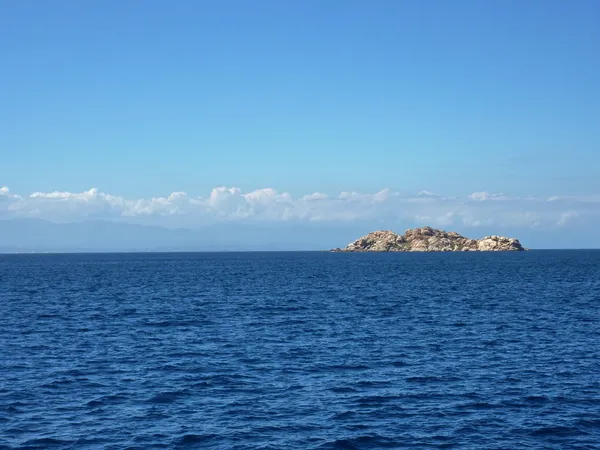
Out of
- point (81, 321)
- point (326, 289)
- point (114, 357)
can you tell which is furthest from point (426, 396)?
point (326, 289)

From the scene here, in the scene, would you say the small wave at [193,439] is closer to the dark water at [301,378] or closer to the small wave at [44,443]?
the dark water at [301,378]

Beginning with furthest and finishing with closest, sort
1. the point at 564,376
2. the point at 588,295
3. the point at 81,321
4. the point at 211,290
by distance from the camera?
the point at 211,290 < the point at 588,295 < the point at 81,321 < the point at 564,376

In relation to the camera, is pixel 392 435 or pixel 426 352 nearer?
pixel 392 435

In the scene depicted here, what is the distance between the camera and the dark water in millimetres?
29516

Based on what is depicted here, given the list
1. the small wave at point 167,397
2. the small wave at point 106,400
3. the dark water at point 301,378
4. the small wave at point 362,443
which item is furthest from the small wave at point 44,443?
the small wave at point 362,443

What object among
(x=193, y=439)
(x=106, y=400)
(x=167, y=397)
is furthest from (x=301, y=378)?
(x=193, y=439)

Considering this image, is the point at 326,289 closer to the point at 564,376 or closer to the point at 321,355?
the point at 321,355

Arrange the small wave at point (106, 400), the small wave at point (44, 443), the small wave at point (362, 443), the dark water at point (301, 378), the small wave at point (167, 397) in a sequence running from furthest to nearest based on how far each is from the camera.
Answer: the small wave at point (167, 397), the small wave at point (106, 400), the dark water at point (301, 378), the small wave at point (362, 443), the small wave at point (44, 443)

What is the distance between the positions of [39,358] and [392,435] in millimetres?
29177

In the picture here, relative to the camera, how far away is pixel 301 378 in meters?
40.1

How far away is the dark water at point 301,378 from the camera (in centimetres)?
2952

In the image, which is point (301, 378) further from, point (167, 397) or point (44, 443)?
point (44, 443)

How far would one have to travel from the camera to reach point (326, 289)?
114m

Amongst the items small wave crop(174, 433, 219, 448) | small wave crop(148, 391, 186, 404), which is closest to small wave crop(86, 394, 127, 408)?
small wave crop(148, 391, 186, 404)
